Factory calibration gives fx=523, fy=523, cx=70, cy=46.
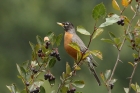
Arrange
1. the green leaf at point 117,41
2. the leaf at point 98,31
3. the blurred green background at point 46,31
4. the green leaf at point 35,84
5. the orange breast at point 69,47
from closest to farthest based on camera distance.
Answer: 1. the green leaf at point 35,84
2. the leaf at point 98,31
3. the green leaf at point 117,41
4. the orange breast at point 69,47
5. the blurred green background at point 46,31

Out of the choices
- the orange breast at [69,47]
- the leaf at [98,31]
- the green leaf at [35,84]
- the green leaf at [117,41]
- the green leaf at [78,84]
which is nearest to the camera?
the green leaf at [35,84]

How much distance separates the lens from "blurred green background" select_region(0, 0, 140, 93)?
15.7 m

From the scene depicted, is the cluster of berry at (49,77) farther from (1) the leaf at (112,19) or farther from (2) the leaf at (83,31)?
(1) the leaf at (112,19)

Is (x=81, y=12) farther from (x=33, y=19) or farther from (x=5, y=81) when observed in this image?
(x=5, y=81)

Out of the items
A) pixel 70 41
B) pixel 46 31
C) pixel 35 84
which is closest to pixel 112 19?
pixel 35 84

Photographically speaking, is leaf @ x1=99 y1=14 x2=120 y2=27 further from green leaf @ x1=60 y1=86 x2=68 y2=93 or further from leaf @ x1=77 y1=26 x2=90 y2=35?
green leaf @ x1=60 y1=86 x2=68 y2=93

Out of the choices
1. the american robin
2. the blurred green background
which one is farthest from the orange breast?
the blurred green background

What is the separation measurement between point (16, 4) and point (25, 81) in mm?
16605

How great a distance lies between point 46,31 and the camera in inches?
650

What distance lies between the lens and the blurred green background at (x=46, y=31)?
619 inches

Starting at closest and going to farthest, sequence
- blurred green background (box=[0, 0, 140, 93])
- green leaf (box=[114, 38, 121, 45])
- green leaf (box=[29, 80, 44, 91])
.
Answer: green leaf (box=[29, 80, 44, 91])
green leaf (box=[114, 38, 121, 45])
blurred green background (box=[0, 0, 140, 93])

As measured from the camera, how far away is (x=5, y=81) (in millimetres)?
14945

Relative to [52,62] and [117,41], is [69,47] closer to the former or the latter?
[117,41]

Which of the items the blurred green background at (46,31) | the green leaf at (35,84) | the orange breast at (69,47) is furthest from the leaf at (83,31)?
the blurred green background at (46,31)
